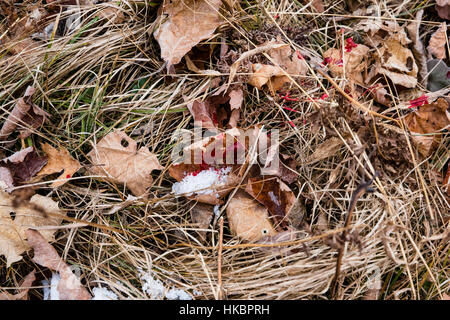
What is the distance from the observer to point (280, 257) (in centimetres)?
156

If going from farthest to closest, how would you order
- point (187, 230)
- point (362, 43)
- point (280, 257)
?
point (362, 43), point (187, 230), point (280, 257)

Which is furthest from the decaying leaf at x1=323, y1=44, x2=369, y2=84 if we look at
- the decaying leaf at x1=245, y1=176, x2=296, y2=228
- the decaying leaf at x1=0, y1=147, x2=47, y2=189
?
the decaying leaf at x1=0, y1=147, x2=47, y2=189

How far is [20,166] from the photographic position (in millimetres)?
1690

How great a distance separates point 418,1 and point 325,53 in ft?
2.12

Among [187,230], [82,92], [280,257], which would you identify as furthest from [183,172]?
[82,92]

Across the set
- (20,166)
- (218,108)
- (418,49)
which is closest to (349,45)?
(418,49)

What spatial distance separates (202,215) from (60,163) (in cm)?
70

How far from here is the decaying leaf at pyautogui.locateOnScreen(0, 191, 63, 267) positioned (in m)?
1.55

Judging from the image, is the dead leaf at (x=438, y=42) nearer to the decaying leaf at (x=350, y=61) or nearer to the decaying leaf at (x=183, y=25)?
the decaying leaf at (x=350, y=61)

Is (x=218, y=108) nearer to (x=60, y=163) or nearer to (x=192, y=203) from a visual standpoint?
(x=192, y=203)

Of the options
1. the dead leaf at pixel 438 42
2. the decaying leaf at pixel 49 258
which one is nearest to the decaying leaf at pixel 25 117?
the decaying leaf at pixel 49 258

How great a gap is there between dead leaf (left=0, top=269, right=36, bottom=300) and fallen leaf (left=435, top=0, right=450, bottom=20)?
2.37 m

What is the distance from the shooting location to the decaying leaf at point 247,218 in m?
1.60
